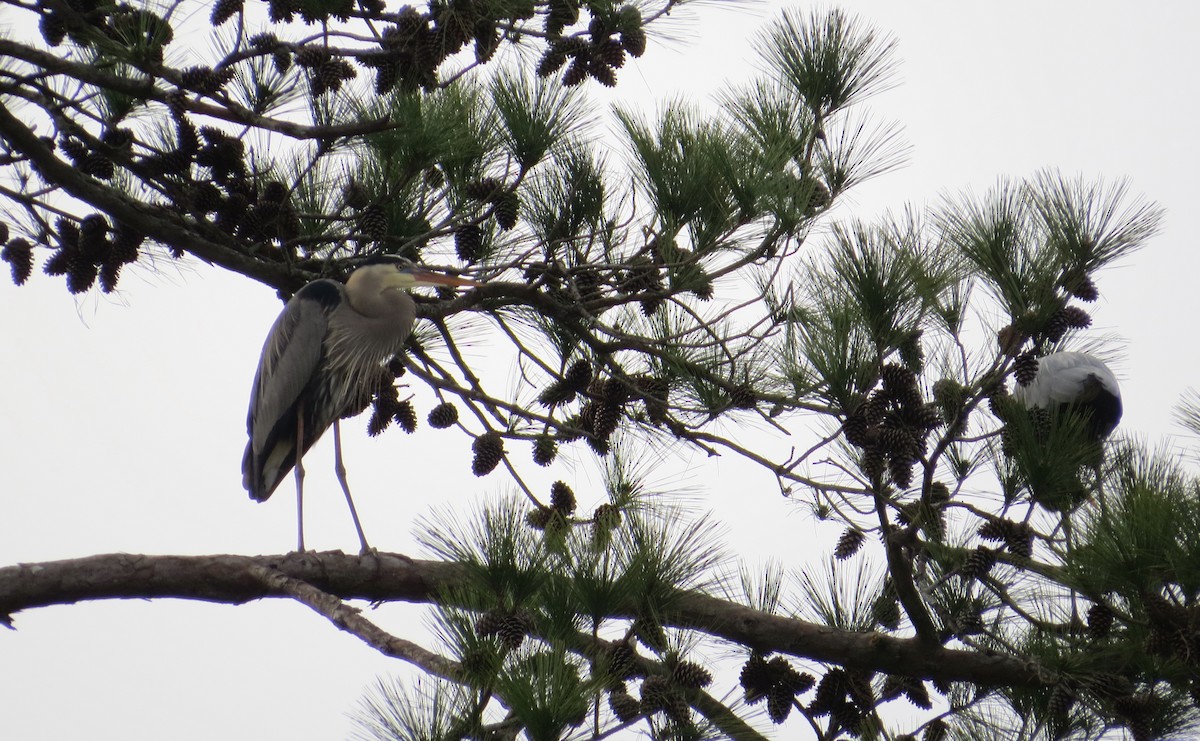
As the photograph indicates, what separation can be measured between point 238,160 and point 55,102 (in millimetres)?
435

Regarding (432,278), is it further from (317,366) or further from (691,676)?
(691,676)

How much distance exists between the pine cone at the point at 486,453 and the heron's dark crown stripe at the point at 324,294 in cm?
88

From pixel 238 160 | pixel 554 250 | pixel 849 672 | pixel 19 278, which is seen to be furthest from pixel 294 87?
pixel 849 672

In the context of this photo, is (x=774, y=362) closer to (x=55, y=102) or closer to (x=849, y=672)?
(x=849, y=672)

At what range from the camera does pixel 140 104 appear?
2514mm

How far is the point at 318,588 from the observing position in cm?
215

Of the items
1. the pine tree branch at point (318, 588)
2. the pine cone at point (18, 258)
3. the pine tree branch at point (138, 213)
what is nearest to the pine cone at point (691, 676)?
the pine tree branch at point (318, 588)

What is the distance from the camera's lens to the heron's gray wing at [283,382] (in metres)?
3.39

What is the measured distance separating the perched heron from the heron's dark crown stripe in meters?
1.87

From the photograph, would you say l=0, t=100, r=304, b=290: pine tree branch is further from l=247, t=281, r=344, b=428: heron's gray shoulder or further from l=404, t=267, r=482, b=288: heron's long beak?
l=247, t=281, r=344, b=428: heron's gray shoulder

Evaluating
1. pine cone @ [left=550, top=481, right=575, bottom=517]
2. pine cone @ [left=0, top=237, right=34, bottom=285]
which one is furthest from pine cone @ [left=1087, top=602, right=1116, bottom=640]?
pine cone @ [left=0, top=237, right=34, bottom=285]

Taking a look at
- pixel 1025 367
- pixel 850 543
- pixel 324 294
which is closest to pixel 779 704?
pixel 850 543

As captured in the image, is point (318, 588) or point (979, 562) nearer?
point (979, 562)

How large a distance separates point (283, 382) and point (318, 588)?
57.0 inches
